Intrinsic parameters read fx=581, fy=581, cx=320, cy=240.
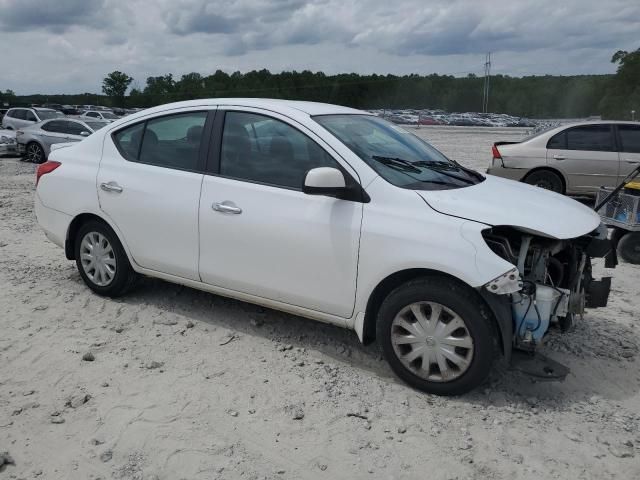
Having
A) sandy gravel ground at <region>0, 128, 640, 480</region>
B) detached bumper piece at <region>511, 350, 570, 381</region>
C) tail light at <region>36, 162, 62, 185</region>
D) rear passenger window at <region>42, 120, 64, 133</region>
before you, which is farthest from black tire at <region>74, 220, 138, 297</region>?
rear passenger window at <region>42, 120, 64, 133</region>

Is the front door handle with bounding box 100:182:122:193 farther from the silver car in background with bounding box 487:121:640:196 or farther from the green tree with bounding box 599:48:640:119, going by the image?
the green tree with bounding box 599:48:640:119

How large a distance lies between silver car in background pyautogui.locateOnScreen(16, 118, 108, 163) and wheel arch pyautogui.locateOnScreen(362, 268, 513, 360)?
14916mm

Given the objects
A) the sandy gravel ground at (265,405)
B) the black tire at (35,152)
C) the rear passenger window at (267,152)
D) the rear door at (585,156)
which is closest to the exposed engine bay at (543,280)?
the sandy gravel ground at (265,405)

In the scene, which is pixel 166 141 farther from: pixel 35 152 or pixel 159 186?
pixel 35 152

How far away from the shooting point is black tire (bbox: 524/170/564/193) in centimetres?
1021

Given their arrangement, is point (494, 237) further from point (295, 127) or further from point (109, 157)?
point (109, 157)

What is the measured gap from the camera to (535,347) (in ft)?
11.4

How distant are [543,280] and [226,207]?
85.4 inches

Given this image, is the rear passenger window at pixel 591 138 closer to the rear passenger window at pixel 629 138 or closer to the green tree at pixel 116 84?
the rear passenger window at pixel 629 138

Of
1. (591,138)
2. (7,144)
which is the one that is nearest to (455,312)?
(591,138)

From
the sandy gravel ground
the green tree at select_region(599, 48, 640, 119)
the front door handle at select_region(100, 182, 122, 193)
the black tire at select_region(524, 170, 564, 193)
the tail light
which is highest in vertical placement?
the green tree at select_region(599, 48, 640, 119)

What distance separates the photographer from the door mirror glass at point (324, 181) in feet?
11.6

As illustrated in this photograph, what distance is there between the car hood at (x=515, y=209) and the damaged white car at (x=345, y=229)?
14 millimetres

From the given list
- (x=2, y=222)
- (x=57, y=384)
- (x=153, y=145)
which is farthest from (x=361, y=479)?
(x=2, y=222)
